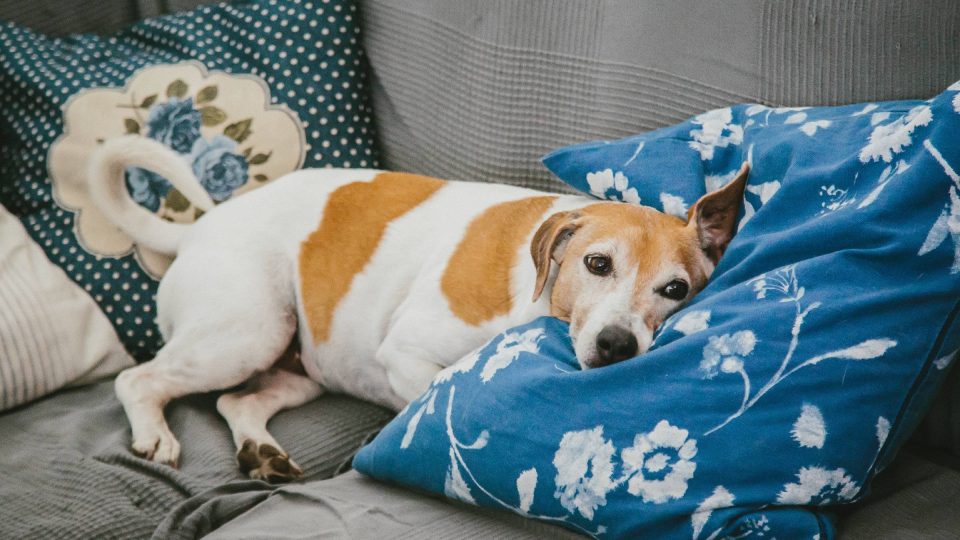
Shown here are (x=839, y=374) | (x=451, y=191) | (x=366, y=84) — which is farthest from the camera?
(x=366, y=84)

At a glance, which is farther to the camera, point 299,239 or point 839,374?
point 299,239

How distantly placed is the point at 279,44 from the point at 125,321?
732mm

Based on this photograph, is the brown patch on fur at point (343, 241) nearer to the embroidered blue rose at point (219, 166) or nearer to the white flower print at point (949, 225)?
the embroidered blue rose at point (219, 166)

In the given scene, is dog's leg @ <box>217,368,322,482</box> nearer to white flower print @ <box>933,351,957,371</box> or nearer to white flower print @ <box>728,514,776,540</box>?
white flower print @ <box>728,514,776,540</box>

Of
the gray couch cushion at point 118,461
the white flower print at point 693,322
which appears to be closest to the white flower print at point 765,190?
the white flower print at point 693,322

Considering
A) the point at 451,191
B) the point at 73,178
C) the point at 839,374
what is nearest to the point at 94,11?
the point at 73,178

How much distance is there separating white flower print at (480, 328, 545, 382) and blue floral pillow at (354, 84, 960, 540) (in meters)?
0.01

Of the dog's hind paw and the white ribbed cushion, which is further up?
the white ribbed cushion

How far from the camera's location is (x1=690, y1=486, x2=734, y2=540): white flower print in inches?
42.9

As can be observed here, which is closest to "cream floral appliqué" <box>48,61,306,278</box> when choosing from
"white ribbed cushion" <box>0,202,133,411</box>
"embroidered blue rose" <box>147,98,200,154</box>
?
"embroidered blue rose" <box>147,98,200,154</box>

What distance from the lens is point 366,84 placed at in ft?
7.13

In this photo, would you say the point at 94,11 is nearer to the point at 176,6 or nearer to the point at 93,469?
the point at 176,6

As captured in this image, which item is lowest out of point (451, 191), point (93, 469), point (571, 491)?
point (93, 469)

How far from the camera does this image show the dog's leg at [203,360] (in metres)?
1.73
